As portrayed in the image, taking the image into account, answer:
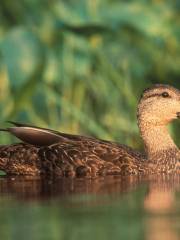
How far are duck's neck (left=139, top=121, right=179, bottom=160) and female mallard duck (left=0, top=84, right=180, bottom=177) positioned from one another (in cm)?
7

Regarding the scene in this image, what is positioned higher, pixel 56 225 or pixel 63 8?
pixel 63 8

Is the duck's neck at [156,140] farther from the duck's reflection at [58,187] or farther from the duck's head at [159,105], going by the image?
the duck's reflection at [58,187]

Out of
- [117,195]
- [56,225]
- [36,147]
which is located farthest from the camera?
[36,147]

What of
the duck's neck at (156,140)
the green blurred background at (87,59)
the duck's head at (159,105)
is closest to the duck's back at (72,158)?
the duck's neck at (156,140)

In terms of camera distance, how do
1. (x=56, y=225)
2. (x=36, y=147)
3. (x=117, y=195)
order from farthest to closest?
(x=36, y=147), (x=117, y=195), (x=56, y=225)

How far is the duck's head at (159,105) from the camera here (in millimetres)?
15008

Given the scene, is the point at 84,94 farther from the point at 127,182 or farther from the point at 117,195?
the point at 117,195

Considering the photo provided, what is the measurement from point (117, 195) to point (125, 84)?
4386 mm

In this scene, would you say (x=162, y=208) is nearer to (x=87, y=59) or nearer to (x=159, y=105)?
(x=159, y=105)

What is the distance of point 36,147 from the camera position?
14641 mm

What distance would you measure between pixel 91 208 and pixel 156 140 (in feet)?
12.2

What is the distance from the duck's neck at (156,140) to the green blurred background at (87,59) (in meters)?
1.09

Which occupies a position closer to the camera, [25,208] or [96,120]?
[25,208]

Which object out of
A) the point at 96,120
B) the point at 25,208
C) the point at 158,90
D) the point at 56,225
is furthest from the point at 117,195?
the point at 96,120
